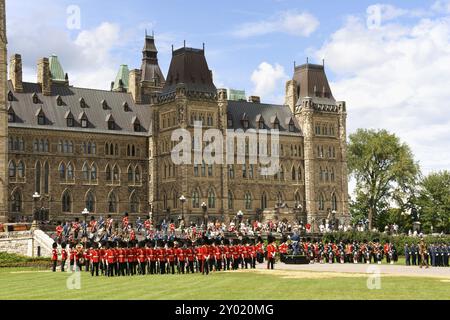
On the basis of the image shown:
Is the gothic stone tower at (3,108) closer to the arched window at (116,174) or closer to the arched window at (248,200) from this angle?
the arched window at (116,174)

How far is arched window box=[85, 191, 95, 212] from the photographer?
96.5m

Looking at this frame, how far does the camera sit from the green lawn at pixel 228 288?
29578 millimetres

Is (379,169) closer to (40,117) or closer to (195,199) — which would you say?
(195,199)

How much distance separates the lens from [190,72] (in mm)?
99875

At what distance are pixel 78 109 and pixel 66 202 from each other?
35.5ft

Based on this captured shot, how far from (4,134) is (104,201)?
16166 mm

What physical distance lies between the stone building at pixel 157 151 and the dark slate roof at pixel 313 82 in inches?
15.8

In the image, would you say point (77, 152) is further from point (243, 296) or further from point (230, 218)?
point (243, 296)

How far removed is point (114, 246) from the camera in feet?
149

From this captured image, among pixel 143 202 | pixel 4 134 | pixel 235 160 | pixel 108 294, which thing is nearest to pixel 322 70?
pixel 235 160

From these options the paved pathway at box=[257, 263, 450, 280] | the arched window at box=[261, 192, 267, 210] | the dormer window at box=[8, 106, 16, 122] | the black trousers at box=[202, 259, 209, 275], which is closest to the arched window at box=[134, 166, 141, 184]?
the arched window at box=[261, 192, 267, 210]

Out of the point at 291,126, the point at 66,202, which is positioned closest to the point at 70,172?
the point at 66,202

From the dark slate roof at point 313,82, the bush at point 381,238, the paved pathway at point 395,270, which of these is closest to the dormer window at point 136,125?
the dark slate roof at point 313,82

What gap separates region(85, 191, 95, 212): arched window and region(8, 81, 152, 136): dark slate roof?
22.9 feet
